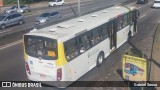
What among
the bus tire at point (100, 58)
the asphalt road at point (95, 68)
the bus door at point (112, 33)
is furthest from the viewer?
the bus door at point (112, 33)

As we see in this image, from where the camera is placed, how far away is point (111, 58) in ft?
62.3

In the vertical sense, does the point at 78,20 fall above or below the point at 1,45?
above

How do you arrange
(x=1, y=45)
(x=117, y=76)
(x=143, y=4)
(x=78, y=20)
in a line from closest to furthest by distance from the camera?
(x=117, y=76)
(x=78, y=20)
(x=1, y=45)
(x=143, y=4)

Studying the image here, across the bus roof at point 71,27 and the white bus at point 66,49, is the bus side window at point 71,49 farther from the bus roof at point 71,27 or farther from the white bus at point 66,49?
the bus roof at point 71,27

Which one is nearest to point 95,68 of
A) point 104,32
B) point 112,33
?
point 104,32

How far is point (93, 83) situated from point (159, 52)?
19.1 feet

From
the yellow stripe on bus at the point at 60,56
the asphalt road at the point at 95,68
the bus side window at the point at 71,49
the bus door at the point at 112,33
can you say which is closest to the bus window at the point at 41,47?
the yellow stripe on bus at the point at 60,56

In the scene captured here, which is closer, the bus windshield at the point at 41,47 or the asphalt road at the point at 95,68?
the bus windshield at the point at 41,47

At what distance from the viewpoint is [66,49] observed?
43.5ft

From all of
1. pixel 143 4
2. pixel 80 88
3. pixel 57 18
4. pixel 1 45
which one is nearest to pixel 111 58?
pixel 80 88

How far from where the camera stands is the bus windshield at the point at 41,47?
42.9ft

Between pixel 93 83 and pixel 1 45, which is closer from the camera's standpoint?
pixel 93 83

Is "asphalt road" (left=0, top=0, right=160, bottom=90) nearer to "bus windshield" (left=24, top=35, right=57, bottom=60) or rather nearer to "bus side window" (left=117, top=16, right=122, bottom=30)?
"bus side window" (left=117, top=16, right=122, bottom=30)

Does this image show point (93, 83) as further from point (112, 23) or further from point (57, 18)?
point (57, 18)
